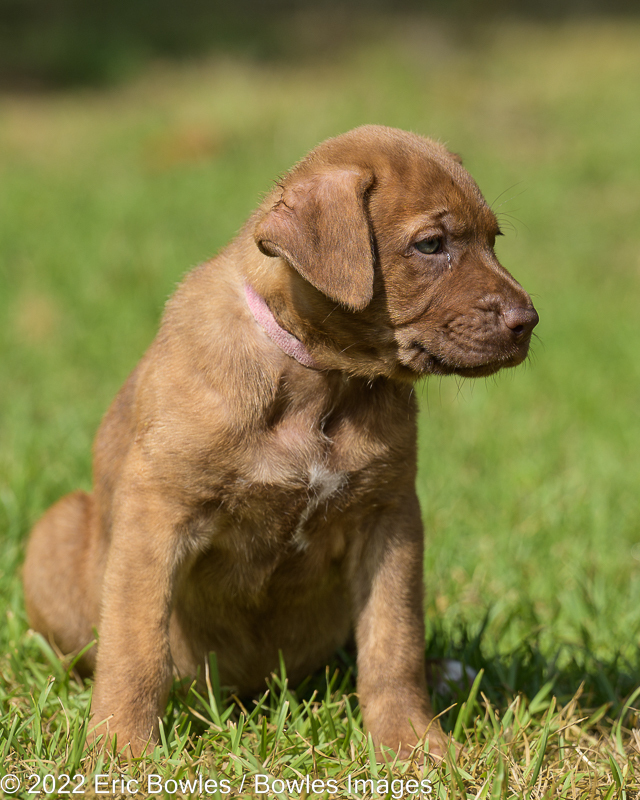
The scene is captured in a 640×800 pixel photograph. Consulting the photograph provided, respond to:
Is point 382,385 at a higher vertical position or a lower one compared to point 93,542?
higher

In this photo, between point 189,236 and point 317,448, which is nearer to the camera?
point 317,448

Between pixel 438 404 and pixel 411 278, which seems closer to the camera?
pixel 411 278

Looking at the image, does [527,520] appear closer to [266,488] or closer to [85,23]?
[266,488]

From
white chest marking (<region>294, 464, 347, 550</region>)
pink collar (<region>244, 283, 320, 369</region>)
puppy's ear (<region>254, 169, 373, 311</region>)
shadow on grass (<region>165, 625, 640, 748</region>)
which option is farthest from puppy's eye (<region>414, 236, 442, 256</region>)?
shadow on grass (<region>165, 625, 640, 748</region>)

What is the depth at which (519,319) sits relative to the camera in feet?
9.07

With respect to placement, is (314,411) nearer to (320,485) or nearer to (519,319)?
(320,485)

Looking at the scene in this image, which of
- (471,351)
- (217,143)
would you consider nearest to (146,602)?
(471,351)

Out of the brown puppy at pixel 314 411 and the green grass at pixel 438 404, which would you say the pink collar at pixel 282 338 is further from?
the green grass at pixel 438 404

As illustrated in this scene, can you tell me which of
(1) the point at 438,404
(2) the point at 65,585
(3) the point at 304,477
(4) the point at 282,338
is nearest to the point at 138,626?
(3) the point at 304,477

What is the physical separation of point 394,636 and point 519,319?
1068 mm

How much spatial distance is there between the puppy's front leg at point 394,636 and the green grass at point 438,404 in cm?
10

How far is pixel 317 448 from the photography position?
9.41 feet

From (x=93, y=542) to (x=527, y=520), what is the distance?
235 cm

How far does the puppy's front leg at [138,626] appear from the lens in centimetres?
275
